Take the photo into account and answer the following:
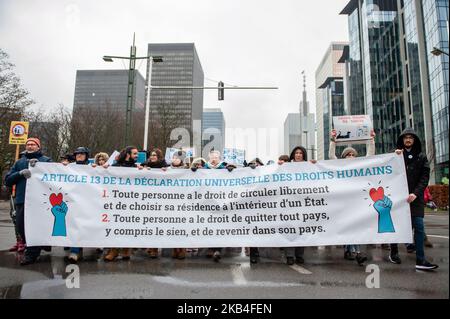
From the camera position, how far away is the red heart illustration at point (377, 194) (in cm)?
549

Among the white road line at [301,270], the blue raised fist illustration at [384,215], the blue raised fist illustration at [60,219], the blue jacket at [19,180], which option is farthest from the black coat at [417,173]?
the blue jacket at [19,180]

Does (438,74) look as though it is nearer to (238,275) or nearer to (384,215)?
(384,215)

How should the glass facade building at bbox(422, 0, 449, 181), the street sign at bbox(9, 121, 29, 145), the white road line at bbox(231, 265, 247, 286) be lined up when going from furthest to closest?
the glass facade building at bbox(422, 0, 449, 181), the street sign at bbox(9, 121, 29, 145), the white road line at bbox(231, 265, 247, 286)

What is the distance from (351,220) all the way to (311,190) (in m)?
0.78

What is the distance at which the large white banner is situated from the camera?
18.1ft

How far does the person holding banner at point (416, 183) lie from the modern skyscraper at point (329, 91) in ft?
350

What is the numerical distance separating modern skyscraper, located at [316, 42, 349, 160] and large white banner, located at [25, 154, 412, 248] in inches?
4210

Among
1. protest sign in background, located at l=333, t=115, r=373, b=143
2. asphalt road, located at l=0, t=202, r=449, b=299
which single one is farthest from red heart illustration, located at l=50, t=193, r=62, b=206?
protest sign in background, located at l=333, t=115, r=373, b=143

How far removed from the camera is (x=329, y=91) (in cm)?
11925

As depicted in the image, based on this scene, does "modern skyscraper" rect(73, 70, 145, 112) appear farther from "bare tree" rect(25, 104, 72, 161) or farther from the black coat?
the black coat

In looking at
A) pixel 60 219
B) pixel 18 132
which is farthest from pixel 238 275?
pixel 18 132

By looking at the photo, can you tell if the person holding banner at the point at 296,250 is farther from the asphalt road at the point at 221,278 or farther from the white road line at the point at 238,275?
the white road line at the point at 238,275
